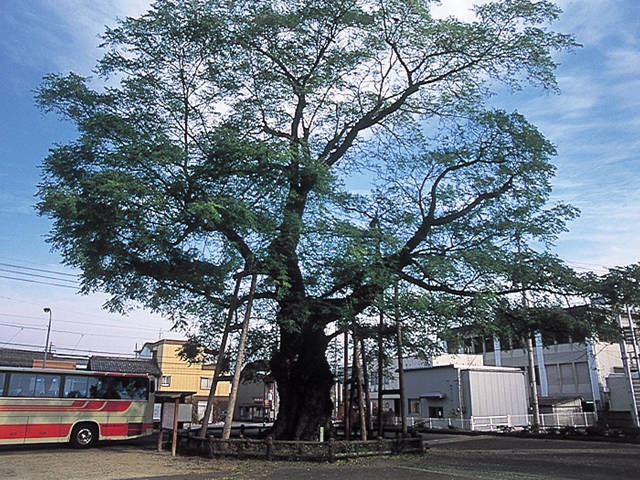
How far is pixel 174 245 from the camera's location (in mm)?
14352

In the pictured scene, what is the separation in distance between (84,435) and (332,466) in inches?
368

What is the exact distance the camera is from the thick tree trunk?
55.1 feet

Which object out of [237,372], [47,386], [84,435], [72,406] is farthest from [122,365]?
[237,372]

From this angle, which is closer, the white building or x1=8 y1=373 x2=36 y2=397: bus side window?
x1=8 y1=373 x2=36 y2=397: bus side window

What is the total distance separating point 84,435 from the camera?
17750mm

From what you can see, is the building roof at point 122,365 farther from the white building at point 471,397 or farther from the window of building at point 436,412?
the window of building at point 436,412

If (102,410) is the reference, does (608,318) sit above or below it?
above

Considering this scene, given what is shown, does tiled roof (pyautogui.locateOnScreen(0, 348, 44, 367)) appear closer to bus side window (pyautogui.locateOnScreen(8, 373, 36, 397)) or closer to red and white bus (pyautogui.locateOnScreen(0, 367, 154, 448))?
red and white bus (pyautogui.locateOnScreen(0, 367, 154, 448))

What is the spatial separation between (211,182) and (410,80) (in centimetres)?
739

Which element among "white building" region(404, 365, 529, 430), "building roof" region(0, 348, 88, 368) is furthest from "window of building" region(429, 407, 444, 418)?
"building roof" region(0, 348, 88, 368)

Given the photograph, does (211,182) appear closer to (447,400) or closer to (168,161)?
(168,161)

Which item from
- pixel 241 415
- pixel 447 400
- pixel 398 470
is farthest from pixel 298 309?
pixel 241 415

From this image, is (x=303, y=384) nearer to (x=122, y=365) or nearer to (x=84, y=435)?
(x=84, y=435)

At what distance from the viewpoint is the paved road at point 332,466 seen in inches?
445
